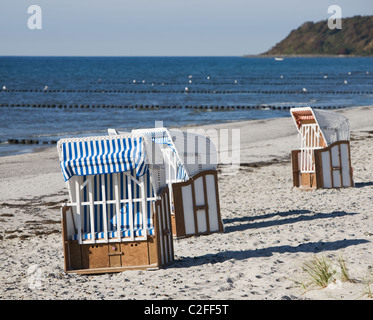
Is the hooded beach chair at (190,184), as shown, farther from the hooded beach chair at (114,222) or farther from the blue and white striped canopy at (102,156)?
the blue and white striped canopy at (102,156)

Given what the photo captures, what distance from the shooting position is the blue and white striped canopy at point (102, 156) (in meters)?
8.70

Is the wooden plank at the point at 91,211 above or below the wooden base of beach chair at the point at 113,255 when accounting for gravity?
above

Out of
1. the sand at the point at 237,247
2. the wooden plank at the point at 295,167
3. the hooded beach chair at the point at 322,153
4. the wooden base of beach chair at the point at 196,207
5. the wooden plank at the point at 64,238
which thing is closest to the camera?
the sand at the point at 237,247

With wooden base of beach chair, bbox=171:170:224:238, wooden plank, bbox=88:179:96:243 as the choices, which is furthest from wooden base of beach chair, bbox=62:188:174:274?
wooden base of beach chair, bbox=171:170:224:238

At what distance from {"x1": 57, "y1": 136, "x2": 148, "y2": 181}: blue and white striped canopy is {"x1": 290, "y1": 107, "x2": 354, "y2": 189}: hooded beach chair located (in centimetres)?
774

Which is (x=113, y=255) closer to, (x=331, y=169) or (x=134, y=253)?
(x=134, y=253)

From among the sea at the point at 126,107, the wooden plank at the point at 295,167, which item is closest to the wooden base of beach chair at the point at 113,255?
the wooden plank at the point at 295,167

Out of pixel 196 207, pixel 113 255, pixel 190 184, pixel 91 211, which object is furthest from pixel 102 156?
pixel 196 207

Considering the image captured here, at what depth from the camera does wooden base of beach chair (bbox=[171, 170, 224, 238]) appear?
11.6 m

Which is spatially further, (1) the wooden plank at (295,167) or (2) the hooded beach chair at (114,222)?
(1) the wooden plank at (295,167)

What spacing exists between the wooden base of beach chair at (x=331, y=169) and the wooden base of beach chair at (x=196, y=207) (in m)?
4.53

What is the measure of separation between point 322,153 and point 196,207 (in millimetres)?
5007

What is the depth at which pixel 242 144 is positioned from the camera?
1135 inches

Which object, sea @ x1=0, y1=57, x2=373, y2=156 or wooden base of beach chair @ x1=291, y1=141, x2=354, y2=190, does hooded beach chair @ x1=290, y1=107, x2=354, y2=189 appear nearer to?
wooden base of beach chair @ x1=291, y1=141, x2=354, y2=190
